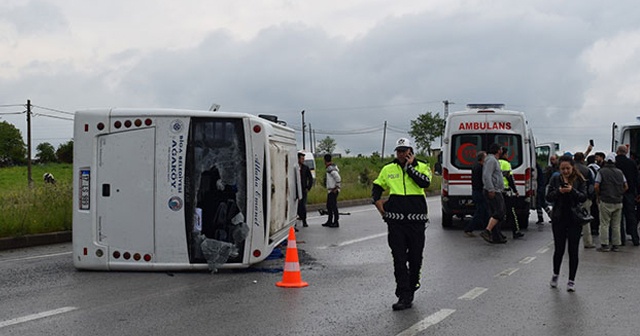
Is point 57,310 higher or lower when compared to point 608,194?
lower

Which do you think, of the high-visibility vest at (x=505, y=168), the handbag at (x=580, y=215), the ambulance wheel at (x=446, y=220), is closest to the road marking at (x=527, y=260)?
the handbag at (x=580, y=215)

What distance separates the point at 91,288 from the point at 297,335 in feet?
11.6

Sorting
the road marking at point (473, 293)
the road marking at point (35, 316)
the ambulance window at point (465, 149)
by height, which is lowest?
the road marking at point (35, 316)

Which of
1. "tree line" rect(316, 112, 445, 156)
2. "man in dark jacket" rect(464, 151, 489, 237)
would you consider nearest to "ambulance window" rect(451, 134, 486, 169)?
"man in dark jacket" rect(464, 151, 489, 237)

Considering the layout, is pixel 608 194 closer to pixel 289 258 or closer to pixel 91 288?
pixel 289 258

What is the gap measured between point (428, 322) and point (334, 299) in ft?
4.99

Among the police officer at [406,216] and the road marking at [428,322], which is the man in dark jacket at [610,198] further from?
the road marking at [428,322]

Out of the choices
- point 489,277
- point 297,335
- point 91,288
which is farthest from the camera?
point 489,277

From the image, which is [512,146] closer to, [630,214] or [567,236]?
[630,214]

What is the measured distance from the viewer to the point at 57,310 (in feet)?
25.4

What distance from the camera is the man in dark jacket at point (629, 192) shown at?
1358 centimetres

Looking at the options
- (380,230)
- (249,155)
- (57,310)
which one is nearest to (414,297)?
(249,155)

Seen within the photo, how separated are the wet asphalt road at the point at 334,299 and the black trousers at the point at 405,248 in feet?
0.90

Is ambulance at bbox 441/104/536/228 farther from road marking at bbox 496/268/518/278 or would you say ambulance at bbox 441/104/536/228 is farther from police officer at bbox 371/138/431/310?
police officer at bbox 371/138/431/310
